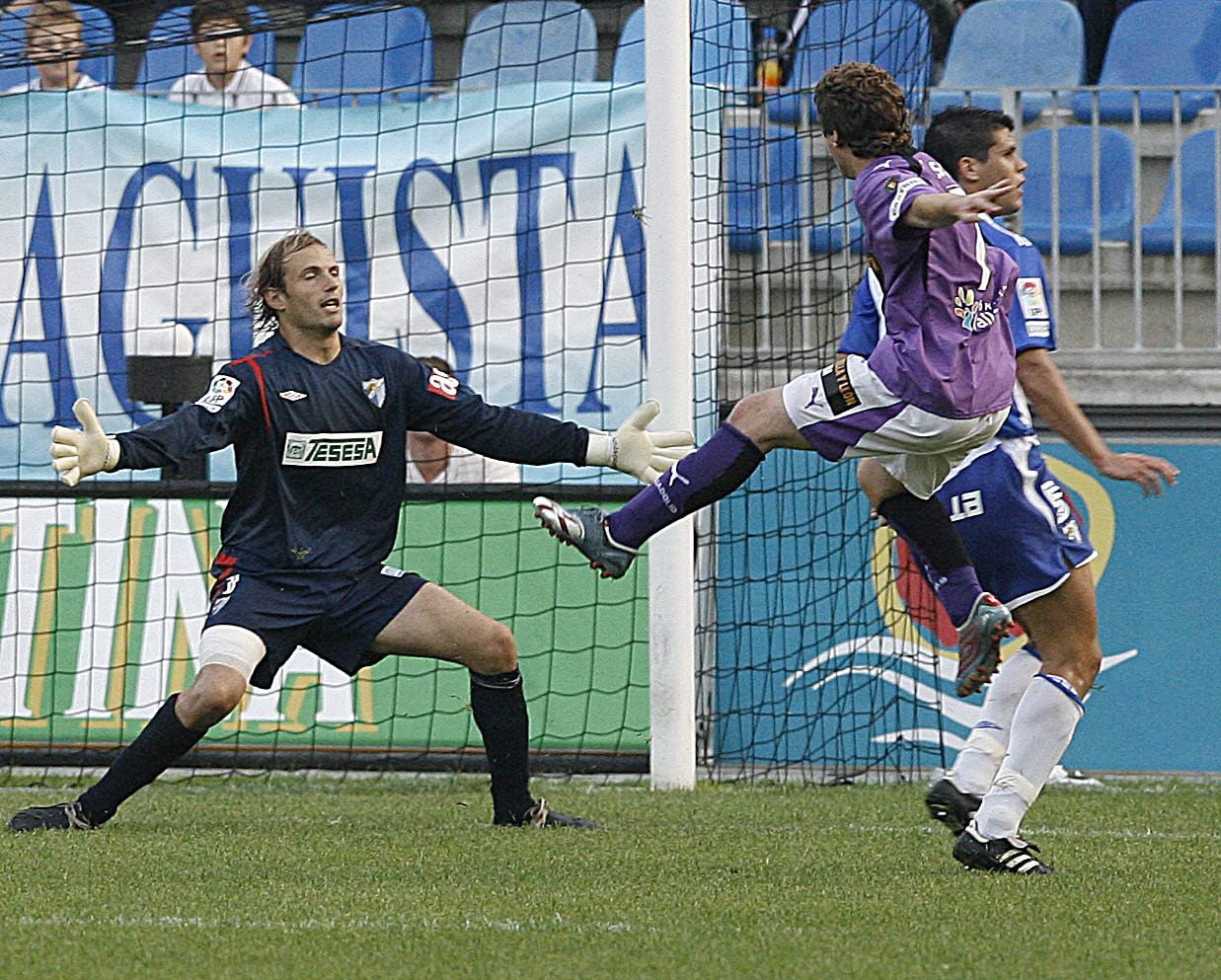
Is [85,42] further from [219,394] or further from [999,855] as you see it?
[999,855]

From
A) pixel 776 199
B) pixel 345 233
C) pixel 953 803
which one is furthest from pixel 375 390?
pixel 776 199

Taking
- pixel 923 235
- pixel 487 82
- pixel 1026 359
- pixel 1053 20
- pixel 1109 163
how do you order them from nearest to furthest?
1. pixel 923 235
2. pixel 1026 359
3. pixel 1109 163
4. pixel 487 82
5. pixel 1053 20

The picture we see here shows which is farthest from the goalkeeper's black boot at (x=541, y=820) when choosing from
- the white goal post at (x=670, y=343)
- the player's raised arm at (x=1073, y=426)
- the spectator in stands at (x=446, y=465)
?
Result: the spectator in stands at (x=446, y=465)

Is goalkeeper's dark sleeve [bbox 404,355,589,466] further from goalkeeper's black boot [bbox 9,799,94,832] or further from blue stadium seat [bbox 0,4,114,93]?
blue stadium seat [bbox 0,4,114,93]

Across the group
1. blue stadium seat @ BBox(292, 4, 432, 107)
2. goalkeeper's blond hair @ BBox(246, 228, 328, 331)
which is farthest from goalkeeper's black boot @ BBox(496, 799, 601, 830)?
blue stadium seat @ BBox(292, 4, 432, 107)

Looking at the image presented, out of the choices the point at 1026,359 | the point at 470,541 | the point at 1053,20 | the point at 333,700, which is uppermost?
the point at 1053,20

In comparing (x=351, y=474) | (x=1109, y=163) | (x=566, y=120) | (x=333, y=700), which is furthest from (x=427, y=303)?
(x=1109, y=163)

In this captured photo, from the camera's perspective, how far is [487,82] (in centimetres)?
1016

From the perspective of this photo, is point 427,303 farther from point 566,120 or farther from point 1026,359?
point 1026,359

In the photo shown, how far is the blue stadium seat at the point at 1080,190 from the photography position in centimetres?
923

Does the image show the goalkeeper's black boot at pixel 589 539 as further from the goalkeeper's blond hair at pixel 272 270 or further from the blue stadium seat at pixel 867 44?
the blue stadium seat at pixel 867 44

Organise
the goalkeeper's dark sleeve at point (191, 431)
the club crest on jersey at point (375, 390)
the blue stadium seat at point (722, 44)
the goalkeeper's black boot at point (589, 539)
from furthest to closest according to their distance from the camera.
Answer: the blue stadium seat at point (722, 44)
the club crest on jersey at point (375, 390)
the goalkeeper's dark sleeve at point (191, 431)
the goalkeeper's black boot at point (589, 539)

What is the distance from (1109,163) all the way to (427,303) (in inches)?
134

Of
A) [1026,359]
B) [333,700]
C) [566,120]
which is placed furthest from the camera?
[566,120]
